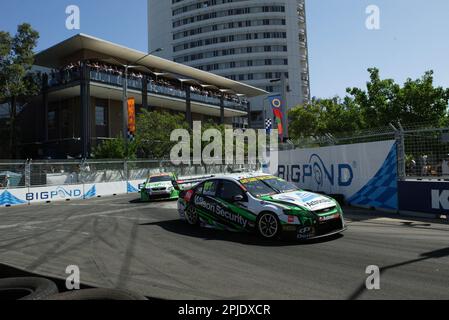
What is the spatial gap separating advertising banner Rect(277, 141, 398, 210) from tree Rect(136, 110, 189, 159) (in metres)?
21.9

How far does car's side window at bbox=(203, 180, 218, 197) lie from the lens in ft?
32.1

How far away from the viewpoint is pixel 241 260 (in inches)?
261

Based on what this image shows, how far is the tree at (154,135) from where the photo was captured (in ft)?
123

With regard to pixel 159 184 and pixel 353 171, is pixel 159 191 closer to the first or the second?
pixel 159 184

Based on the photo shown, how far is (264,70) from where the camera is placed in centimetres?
8669

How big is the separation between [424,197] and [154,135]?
29.7 m

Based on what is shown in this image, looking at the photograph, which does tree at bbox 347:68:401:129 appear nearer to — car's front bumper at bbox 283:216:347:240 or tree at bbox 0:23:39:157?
car's front bumper at bbox 283:216:347:240

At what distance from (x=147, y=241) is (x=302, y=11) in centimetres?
9603

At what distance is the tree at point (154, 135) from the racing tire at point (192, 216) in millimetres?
26986

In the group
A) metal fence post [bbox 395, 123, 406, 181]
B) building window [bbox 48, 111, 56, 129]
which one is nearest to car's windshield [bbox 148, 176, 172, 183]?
metal fence post [bbox 395, 123, 406, 181]

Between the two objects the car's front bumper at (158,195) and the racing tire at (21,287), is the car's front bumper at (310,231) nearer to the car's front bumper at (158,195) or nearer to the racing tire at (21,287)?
the racing tire at (21,287)

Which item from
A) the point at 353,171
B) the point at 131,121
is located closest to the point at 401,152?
the point at 353,171

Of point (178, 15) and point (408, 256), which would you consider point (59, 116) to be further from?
point (178, 15)
